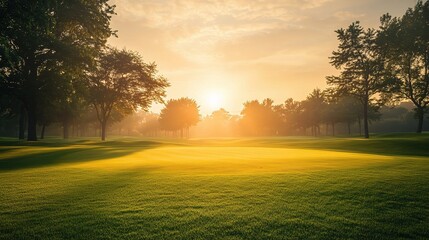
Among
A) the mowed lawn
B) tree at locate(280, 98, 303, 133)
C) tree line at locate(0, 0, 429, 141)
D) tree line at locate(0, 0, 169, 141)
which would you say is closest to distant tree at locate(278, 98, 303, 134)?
tree at locate(280, 98, 303, 133)

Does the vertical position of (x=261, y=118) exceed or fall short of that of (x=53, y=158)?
it exceeds it

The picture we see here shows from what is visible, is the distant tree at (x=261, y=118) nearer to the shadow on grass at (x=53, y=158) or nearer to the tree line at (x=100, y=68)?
the tree line at (x=100, y=68)

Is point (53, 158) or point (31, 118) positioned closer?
point (53, 158)

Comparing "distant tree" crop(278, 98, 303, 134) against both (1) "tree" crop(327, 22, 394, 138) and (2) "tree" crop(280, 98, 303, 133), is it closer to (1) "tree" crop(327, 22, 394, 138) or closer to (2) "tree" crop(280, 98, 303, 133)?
(2) "tree" crop(280, 98, 303, 133)

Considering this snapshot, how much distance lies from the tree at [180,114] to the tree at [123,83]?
45.4m

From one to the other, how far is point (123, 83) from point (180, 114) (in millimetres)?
48726

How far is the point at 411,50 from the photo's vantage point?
4825 cm

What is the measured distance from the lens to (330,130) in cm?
12625

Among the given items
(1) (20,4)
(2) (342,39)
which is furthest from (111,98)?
(2) (342,39)

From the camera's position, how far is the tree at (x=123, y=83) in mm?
50594

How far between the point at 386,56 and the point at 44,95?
57.4m

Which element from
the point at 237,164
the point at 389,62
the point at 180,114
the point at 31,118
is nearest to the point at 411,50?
the point at 389,62

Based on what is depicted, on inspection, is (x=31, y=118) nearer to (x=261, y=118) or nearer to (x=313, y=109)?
(x=313, y=109)

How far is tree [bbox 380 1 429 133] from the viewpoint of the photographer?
155 feet
